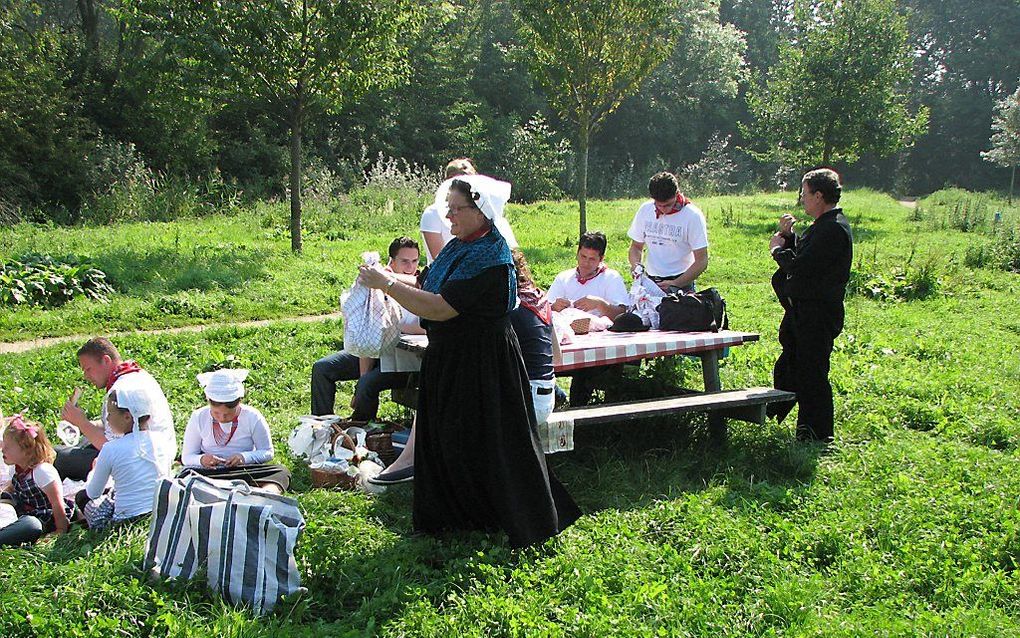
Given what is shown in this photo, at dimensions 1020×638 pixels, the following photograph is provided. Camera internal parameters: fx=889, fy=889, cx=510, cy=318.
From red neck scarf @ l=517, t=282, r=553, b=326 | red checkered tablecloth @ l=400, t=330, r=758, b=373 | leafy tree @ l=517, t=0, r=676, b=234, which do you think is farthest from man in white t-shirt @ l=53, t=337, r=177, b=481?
leafy tree @ l=517, t=0, r=676, b=234

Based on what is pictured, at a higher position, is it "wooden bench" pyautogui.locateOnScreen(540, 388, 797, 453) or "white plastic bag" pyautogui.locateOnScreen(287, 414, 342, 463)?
"wooden bench" pyautogui.locateOnScreen(540, 388, 797, 453)

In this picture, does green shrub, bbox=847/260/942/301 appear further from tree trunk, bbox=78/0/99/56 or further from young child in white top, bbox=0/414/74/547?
tree trunk, bbox=78/0/99/56

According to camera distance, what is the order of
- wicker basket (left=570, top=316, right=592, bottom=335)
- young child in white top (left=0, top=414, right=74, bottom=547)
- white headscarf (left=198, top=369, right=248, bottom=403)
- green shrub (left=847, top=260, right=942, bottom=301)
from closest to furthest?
young child in white top (left=0, top=414, right=74, bottom=547) < white headscarf (left=198, top=369, right=248, bottom=403) < wicker basket (left=570, top=316, right=592, bottom=335) < green shrub (left=847, top=260, right=942, bottom=301)

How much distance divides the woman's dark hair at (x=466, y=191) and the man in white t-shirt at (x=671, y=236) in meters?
3.14

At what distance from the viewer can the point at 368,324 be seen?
226 inches

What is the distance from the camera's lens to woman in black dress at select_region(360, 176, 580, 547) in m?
4.08

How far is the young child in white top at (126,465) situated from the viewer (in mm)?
4512

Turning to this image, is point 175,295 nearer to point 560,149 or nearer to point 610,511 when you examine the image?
point 610,511

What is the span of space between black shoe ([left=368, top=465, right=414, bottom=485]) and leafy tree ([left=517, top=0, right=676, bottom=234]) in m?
11.9

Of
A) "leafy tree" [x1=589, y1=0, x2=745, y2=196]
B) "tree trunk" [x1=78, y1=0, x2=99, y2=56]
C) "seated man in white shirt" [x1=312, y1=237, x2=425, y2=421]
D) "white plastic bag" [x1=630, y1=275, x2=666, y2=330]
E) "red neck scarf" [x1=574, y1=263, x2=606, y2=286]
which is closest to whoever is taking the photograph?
"seated man in white shirt" [x1=312, y1=237, x2=425, y2=421]

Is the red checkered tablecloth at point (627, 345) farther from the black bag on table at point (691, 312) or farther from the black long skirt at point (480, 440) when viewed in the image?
the black long skirt at point (480, 440)

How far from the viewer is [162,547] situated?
387 centimetres

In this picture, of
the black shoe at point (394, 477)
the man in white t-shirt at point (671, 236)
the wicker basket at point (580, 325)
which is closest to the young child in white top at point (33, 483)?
the black shoe at point (394, 477)

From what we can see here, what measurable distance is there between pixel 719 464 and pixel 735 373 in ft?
7.83
